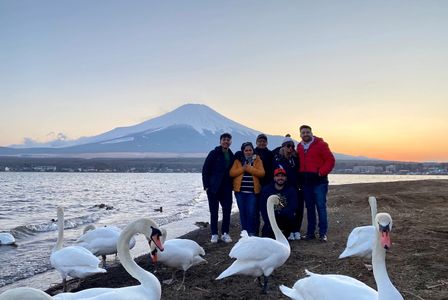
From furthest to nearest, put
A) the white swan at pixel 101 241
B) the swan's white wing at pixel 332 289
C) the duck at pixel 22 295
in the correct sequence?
the white swan at pixel 101 241 → the swan's white wing at pixel 332 289 → the duck at pixel 22 295

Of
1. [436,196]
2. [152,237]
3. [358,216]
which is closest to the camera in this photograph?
[152,237]

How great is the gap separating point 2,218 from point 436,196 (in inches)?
865

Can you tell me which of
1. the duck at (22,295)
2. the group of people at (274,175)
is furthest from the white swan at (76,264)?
the duck at (22,295)

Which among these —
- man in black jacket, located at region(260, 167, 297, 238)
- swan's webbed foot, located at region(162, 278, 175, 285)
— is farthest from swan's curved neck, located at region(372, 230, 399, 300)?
man in black jacket, located at region(260, 167, 297, 238)

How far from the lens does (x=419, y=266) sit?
7.96m

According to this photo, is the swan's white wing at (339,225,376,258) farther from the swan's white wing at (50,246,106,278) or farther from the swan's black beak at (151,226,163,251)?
the swan's white wing at (50,246,106,278)

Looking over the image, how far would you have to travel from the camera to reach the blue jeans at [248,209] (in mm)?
10906

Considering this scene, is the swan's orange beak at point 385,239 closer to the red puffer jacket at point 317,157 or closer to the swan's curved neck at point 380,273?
the swan's curved neck at point 380,273

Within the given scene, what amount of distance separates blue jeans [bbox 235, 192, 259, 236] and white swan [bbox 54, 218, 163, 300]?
5277mm

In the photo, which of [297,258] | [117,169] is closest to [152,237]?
[297,258]

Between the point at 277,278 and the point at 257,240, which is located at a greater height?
the point at 257,240

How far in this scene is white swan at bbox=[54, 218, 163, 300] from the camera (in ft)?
16.9

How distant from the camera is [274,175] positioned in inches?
412

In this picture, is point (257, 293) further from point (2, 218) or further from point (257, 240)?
point (2, 218)
